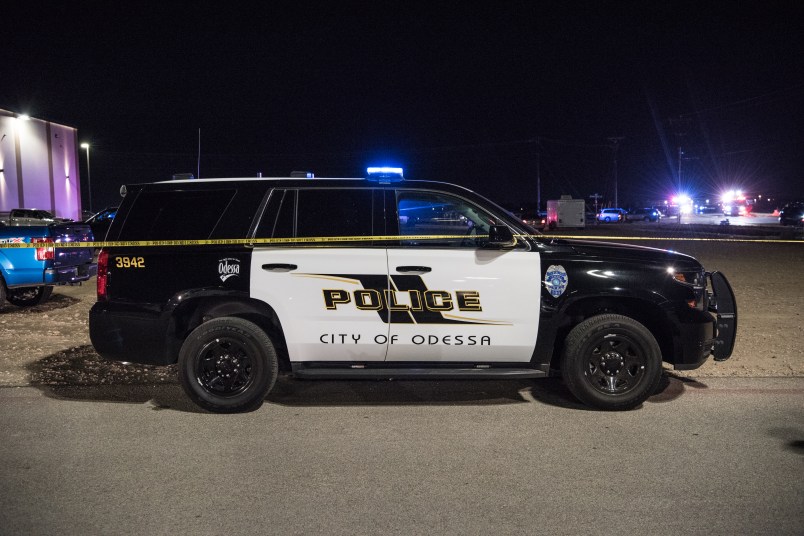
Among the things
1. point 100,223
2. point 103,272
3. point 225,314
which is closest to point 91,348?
point 103,272

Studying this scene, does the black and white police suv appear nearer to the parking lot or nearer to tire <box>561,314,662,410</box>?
tire <box>561,314,662,410</box>

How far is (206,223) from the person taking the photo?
580 centimetres

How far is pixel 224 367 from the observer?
18.7 feet

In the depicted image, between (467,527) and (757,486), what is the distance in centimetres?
181

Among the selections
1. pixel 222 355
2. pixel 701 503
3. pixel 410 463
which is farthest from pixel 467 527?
pixel 222 355

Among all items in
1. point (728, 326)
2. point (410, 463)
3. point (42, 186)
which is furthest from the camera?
point (42, 186)

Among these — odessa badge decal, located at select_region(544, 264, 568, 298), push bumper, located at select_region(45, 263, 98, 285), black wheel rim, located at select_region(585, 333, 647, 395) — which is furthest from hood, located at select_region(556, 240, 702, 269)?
push bumper, located at select_region(45, 263, 98, 285)

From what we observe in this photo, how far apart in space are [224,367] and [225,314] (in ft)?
1.48

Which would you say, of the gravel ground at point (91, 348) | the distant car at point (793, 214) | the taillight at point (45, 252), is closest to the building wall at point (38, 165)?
the gravel ground at point (91, 348)

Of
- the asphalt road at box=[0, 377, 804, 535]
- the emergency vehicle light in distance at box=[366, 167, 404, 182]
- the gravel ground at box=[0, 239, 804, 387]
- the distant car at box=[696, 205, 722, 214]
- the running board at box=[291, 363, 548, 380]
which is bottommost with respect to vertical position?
the asphalt road at box=[0, 377, 804, 535]

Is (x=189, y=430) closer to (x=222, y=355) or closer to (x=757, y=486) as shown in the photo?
(x=222, y=355)

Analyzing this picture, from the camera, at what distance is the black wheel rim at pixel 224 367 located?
5.68m

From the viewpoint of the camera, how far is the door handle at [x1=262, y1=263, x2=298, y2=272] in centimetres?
563

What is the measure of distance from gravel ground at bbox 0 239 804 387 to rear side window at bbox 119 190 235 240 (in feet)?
5.60
